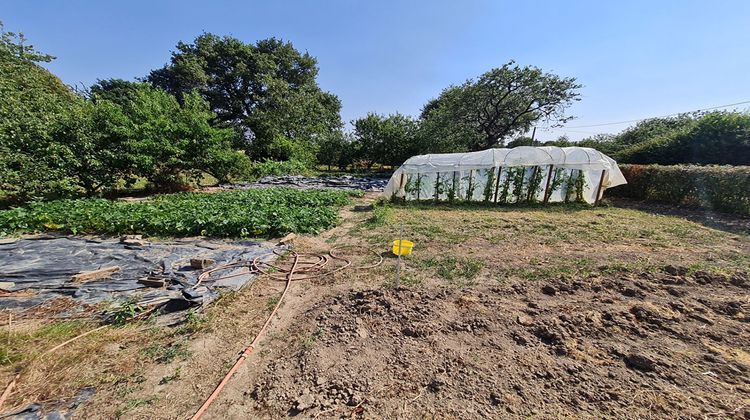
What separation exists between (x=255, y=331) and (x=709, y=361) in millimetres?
3978

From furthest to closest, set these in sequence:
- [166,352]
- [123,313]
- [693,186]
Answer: [693,186], [123,313], [166,352]

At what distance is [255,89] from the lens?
2383 cm

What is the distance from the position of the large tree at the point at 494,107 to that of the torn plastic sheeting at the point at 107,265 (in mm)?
17573

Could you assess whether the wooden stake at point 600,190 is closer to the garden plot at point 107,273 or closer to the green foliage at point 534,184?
the green foliage at point 534,184

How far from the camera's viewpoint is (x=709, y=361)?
2.13 metres

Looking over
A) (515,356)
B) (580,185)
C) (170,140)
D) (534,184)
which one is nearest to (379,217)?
(515,356)

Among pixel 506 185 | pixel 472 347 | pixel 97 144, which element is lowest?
pixel 472 347

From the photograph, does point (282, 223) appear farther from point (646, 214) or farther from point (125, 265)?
point (646, 214)

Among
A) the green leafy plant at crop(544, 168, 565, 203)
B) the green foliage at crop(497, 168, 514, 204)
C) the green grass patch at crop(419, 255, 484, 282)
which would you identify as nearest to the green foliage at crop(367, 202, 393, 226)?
the green grass patch at crop(419, 255, 484, 282)

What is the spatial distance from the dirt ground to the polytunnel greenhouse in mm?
5464

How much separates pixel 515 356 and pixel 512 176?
875cm

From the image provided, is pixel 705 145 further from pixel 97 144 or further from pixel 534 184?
pixel 97 144

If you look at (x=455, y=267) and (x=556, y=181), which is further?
(x=556, y=181)

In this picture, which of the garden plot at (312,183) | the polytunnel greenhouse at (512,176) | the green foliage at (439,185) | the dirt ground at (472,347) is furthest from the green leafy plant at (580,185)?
the garden plot at (312,183)
